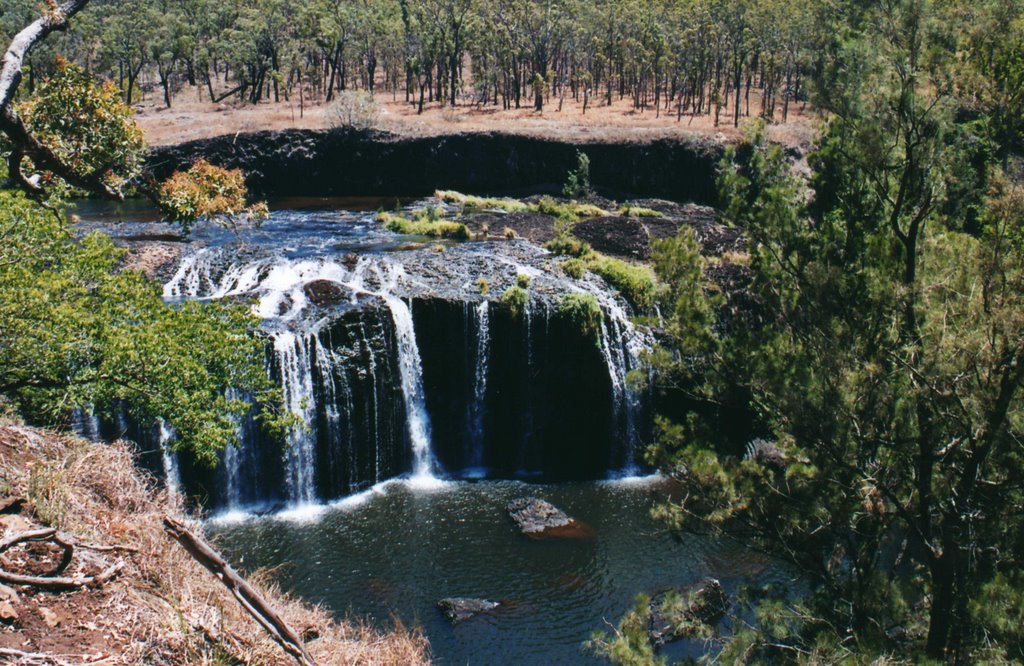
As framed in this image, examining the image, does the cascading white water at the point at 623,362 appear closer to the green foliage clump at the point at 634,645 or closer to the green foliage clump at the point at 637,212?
the green foliage clump at the point at 634,645

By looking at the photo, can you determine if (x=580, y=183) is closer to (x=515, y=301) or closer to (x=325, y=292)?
(x=515, y=301)

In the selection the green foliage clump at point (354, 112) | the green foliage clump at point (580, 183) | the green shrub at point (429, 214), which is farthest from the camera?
the green foliage clump at point (354, 112)

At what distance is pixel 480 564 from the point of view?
2152 cm

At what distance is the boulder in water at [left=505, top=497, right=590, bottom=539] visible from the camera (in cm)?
2309

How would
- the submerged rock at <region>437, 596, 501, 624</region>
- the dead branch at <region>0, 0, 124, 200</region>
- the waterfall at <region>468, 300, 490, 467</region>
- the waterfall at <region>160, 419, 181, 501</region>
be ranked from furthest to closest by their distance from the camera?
the waterfall at <region>468, 300, 490, 467</region>, the waterfall at <region>160, 419, 181, 501</region>, the submerged rock at <region>437, 596, 501, 624</region>, the dead branch at <region>0, 0, 124, 200</region>

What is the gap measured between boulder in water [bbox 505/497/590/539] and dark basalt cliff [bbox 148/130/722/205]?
35.5m

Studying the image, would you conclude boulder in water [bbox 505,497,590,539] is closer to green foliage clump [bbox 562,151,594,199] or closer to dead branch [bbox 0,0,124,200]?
dead branch [bbox 0,0,124,200]

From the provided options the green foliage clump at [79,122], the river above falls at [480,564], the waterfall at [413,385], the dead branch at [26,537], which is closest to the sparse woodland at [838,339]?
the green foliage clump at [79,122]

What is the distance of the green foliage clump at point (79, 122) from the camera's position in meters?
11.1

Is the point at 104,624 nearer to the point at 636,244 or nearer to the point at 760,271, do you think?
the point at 760,271

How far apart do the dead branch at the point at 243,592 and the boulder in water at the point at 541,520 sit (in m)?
14.4

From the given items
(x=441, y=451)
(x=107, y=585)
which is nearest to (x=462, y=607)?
(x=441, y=451)

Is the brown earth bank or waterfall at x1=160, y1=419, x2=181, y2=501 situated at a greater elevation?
the brown earth bank

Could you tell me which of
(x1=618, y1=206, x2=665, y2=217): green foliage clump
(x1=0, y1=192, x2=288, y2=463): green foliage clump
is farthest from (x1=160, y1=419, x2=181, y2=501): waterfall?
(x1=618, y1=206, x2=665, y2=217): green foliage clump
